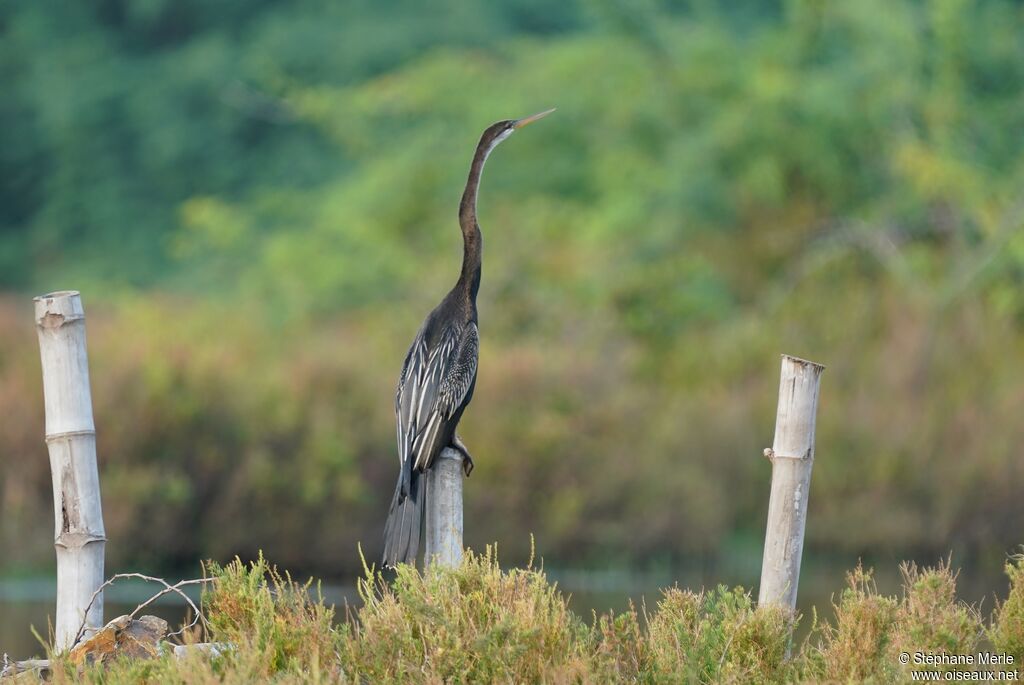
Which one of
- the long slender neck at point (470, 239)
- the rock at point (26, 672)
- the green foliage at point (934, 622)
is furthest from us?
the long slender neck at point (470, 239)

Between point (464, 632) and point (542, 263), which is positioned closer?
point (464, 632)

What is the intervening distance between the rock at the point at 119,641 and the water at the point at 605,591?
11.6ft

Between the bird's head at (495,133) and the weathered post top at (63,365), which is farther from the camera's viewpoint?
the bird's head at (495,133)

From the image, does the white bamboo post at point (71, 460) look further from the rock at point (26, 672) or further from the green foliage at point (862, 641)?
the green foliage at point (862, 641)

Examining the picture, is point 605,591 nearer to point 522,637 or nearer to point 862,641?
point 862,641

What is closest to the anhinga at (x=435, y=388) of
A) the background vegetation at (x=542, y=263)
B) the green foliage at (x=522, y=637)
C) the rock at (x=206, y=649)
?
the green foliage at (x=522, y=637)

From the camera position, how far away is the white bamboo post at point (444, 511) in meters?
5.74

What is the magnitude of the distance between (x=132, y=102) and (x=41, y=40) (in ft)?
5.82

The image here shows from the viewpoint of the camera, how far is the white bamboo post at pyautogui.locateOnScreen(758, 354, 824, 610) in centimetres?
550

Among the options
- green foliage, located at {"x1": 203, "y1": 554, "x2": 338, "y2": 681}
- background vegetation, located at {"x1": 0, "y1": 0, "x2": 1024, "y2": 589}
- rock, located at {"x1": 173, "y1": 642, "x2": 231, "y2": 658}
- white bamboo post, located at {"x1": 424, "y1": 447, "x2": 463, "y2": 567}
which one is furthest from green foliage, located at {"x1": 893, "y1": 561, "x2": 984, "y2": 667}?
background vegetation, located at {"x1": 0, "y1": 0, "x2": 1024, "y2": 589}

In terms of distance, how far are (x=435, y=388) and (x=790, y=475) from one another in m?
1.46

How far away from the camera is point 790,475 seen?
553 centimetres

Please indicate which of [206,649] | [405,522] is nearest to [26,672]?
[206,649]

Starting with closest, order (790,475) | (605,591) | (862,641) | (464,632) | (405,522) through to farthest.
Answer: (464,632)
(862,641)
(790,475)
(405,522)
(605,591)
